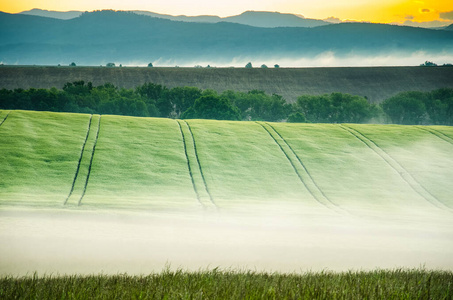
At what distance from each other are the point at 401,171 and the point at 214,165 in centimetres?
1092

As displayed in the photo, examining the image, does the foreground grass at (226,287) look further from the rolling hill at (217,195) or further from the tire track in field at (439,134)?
the tire track in field at (439,134)

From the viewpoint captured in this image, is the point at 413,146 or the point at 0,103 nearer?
the point at 413,146

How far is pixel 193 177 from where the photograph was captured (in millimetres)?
29203

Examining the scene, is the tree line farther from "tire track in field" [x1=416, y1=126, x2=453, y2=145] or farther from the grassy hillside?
the grassy hillside

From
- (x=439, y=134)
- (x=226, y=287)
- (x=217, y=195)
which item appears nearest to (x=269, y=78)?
(x=439, y=134)

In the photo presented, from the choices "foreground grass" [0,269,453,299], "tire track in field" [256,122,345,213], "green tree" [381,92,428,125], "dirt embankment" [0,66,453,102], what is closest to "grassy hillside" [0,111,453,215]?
"tire track in field" [256,122,345,213]

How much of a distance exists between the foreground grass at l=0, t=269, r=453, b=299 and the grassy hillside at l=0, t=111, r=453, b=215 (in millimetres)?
13209

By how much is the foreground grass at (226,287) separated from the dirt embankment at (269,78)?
154 meters

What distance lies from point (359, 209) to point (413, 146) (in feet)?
43.7

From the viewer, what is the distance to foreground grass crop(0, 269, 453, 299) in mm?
8336

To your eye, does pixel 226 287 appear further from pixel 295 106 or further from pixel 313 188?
pixel 295 106

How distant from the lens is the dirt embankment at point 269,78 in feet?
546

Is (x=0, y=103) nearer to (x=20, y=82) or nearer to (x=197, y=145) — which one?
(x=20, y=82)

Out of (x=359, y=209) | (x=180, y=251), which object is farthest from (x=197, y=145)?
(x=180, y=251)
